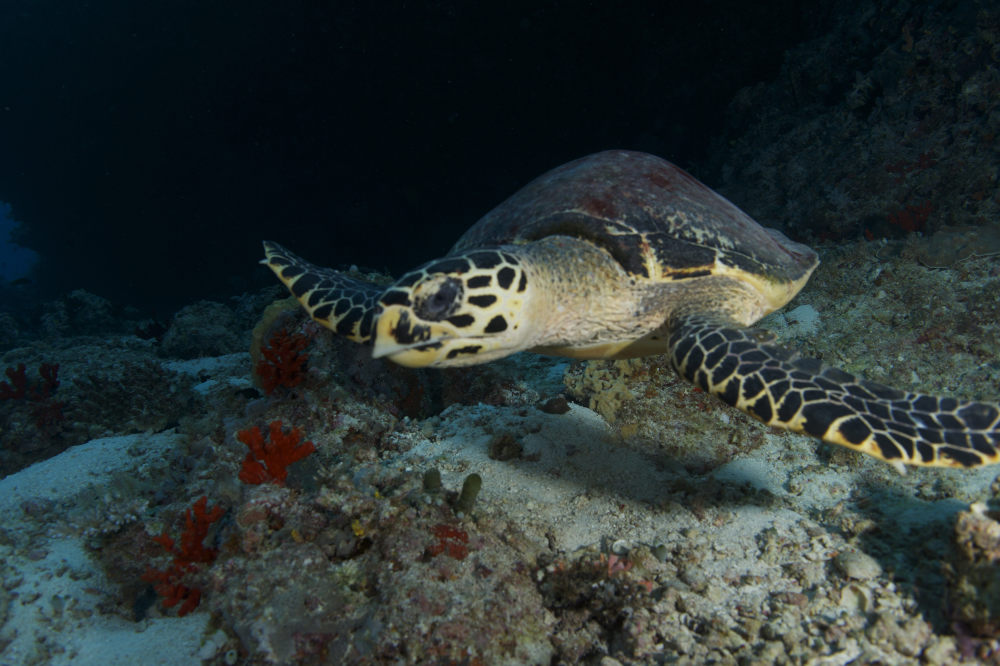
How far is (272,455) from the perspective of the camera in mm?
2793

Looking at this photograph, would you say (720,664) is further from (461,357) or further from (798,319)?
(798,319)

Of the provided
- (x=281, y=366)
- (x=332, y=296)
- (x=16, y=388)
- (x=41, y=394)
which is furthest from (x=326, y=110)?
(x=281, y=366)

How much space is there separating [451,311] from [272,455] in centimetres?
152

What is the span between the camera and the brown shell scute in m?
3.16

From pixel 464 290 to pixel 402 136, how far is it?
16.3 m

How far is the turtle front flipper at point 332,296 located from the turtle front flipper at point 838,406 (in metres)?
2.25

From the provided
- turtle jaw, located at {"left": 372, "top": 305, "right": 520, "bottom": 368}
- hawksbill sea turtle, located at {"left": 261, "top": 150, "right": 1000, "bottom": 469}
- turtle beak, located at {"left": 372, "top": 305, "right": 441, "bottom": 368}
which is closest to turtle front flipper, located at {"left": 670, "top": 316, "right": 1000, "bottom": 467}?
hawksbill sea turtle, located at {"left": 261, "top": 150, "right": 1000, "bottom": 469}

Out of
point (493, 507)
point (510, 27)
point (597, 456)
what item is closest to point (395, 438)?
point (493, 507)

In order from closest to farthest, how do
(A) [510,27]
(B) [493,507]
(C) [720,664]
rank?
(C) [720,664] → (B) [493,507] → (A) [510,27]

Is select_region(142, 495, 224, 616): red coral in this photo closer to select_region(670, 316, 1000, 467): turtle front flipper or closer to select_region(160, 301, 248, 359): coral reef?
select_region(670, 316, 1000, 467): turtle front flipper

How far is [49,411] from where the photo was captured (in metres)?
5.00

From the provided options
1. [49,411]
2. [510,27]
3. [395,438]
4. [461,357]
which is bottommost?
[49,411]

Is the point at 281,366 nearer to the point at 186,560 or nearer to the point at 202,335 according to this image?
the point at 186,560

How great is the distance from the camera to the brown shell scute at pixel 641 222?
316 centimetres
